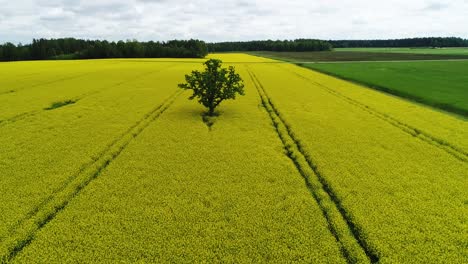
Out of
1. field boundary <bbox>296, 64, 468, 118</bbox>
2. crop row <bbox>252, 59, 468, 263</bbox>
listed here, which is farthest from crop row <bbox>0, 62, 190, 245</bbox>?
field boundary <bbox>296, 64, 468, 118</bbox>

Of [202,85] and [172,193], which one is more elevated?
[202,85]

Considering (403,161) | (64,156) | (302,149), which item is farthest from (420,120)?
(64,156)

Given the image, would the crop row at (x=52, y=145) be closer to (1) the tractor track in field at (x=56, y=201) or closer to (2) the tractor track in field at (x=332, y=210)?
(1) the tractor track in field at (x=56, y=201)

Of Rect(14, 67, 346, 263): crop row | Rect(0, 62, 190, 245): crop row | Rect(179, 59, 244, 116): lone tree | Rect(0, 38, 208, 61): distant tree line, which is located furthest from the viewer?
Rect(0, 38, 208, 61): distant tree line

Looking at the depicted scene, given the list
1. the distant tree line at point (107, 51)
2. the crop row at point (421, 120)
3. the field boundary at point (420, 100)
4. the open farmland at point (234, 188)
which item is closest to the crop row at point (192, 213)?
the open farmland at point (234, 188)

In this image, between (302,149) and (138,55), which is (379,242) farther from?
(138,55)

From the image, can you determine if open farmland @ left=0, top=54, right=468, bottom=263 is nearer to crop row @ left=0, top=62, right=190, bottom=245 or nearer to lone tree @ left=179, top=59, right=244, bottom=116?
crop row @ left=0, top=62, right=190, bottom=245

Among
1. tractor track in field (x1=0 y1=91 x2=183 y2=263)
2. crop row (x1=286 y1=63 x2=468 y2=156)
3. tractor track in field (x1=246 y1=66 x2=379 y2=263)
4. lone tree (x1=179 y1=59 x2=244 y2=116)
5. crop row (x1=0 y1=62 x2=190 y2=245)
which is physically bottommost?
tractor track in field (x1=246 y1=66 x2=379 y2=263)
